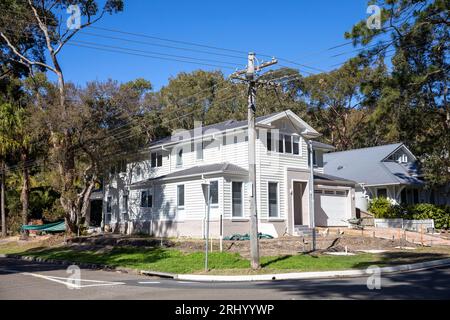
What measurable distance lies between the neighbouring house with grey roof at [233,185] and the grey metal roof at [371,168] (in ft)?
16.4

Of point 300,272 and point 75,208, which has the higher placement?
point 75,208

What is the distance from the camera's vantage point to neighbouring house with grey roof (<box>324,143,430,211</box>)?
1500 inches

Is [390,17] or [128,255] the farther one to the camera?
[128,255]

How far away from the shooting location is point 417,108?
28.8 meters

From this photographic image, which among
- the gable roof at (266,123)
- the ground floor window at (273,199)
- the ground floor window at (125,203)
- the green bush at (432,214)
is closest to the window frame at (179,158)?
the gable roof at (266,123)

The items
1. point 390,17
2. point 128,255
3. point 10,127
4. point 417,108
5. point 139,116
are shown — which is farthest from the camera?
point 10,127

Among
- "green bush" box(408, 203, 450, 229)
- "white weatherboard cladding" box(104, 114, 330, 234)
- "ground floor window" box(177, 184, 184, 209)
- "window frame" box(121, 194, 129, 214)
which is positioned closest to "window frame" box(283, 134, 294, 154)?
"white weatherboard cladding" box(104, 114, 330, 234)

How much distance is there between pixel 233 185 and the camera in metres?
28.7

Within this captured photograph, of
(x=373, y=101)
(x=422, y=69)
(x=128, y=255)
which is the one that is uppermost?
(x=422, y=69)

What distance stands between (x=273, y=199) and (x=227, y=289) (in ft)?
53.7

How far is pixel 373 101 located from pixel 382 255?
24.2 ft

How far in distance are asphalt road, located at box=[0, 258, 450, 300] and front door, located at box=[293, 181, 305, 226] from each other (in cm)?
1454

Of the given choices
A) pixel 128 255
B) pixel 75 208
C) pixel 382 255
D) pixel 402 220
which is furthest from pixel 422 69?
pixel 75 208
